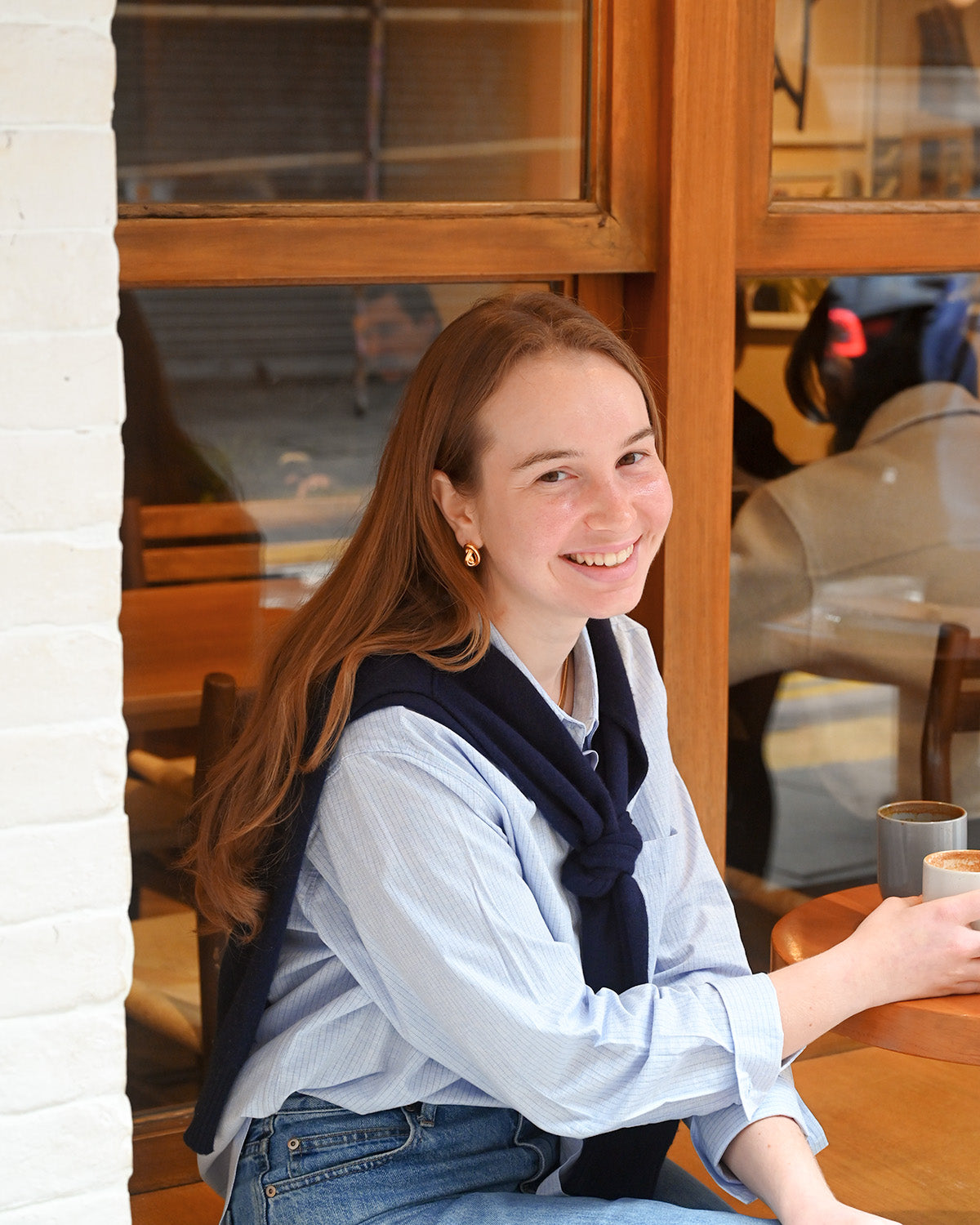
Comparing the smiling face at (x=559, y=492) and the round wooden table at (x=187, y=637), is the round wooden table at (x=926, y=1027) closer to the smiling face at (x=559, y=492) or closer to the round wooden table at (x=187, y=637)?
the smiling face at (x=559, y=492)

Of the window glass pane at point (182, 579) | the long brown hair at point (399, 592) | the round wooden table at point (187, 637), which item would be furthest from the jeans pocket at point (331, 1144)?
the round wooden table at point (187, 637)

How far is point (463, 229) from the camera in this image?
200cm

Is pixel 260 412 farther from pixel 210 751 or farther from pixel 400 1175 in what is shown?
pixel 400 1175

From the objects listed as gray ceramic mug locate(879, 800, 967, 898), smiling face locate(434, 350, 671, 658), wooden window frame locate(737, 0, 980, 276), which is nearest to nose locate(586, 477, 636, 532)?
smiling face locate(434, 350, 671, 658)

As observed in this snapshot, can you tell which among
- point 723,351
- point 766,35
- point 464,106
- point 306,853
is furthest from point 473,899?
point 464,106

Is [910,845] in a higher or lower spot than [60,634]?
lower

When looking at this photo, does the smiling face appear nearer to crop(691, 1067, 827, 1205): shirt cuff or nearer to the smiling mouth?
the smiling mouth

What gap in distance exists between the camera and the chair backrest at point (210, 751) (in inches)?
89.9

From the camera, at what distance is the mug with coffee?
4.68 ft

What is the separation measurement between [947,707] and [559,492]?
1.68 m

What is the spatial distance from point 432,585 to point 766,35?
1119 mm

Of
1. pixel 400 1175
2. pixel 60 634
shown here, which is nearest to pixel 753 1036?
pixel 400 1175

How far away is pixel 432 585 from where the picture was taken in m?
1.51

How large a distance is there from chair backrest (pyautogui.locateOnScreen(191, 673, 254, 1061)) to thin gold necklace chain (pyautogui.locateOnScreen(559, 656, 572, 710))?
763 millimetres
